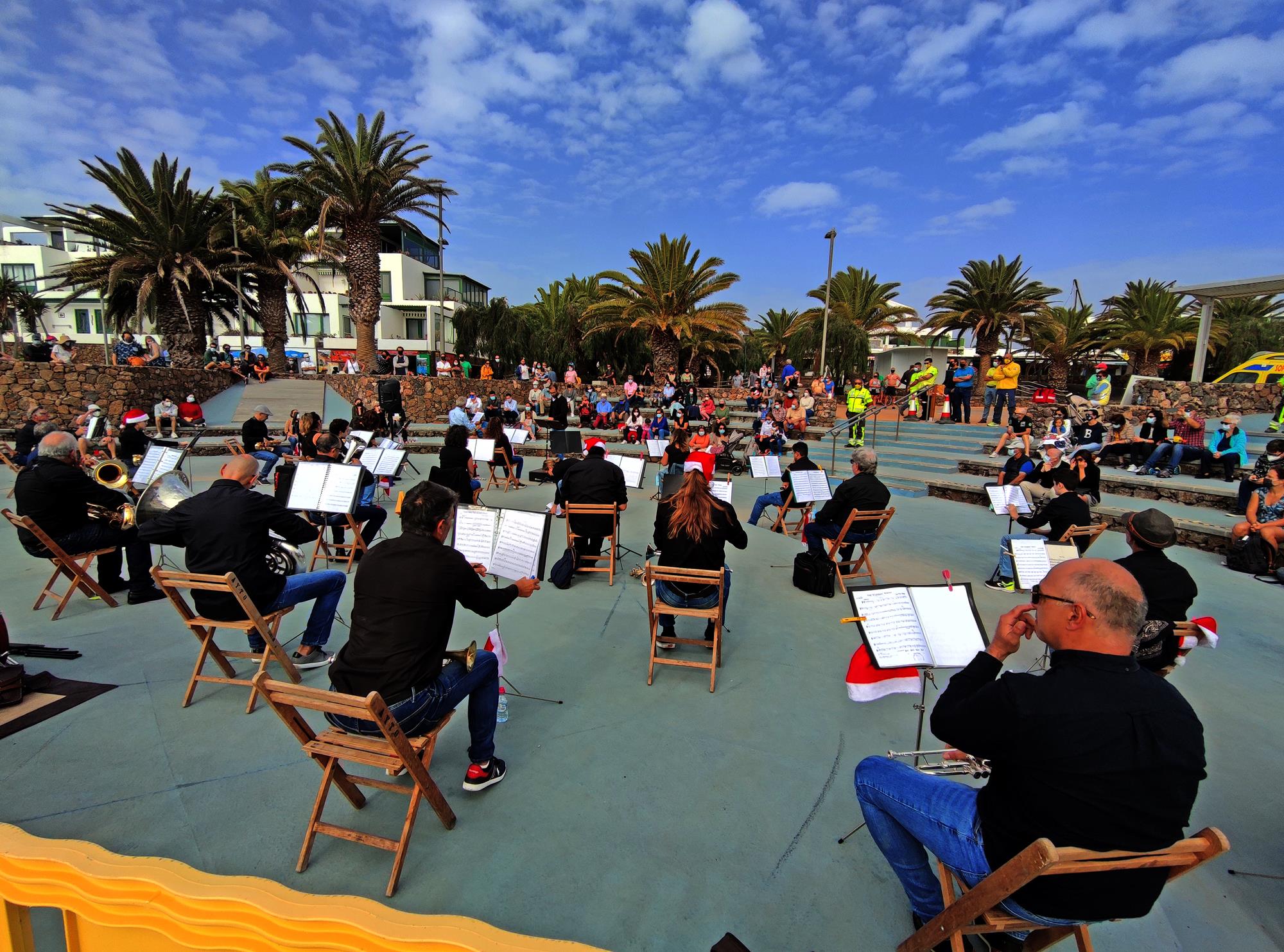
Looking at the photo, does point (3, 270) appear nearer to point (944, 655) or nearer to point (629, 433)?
point (629, 433)

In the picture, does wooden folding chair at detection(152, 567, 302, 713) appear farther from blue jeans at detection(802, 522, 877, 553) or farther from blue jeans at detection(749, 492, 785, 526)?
blue jeans at detection(749, 492, 785, 526)

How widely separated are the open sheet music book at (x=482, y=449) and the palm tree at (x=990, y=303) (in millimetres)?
21435

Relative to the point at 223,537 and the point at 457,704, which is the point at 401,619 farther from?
the point at 223,537

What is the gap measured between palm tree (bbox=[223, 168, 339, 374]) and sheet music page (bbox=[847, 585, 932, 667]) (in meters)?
24.1

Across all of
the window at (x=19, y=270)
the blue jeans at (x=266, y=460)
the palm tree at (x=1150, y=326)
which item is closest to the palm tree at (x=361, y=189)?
the blue jeans at (x=266, y=460)

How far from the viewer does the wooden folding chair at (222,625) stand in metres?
3.25

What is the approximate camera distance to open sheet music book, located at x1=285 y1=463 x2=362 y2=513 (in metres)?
5.37

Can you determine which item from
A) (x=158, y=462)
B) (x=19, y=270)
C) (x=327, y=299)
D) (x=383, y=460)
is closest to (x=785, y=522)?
(x=383, y=460)

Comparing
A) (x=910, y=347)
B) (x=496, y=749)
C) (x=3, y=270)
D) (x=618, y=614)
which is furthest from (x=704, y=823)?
(x=3, y=270)

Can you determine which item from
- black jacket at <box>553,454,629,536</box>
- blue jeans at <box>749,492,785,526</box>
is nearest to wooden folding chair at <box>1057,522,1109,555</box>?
blue jeans at <box>749,492,785,526</box>

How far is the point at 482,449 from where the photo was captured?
33.0 ft

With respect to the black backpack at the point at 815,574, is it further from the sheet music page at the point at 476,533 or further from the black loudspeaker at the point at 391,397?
the black loudspeaker at the point at 391,397

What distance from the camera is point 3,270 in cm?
4016

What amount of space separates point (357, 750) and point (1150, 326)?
3150cm
